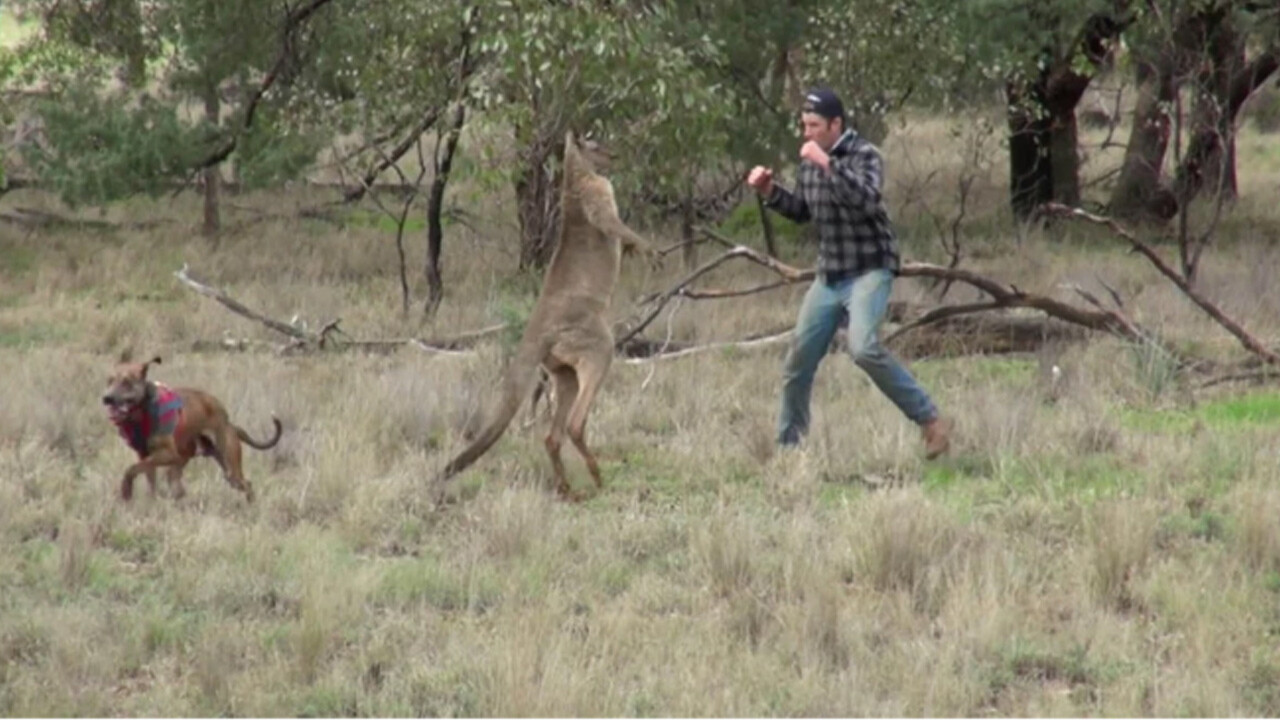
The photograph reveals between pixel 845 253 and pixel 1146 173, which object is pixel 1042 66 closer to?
pixel 1146 173

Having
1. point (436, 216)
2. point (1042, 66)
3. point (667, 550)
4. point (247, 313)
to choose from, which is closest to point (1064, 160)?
point (1042, 66)

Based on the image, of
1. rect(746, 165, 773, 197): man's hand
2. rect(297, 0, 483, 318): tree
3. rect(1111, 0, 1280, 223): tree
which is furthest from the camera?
rect(1111, 0, 1280, 223): tree

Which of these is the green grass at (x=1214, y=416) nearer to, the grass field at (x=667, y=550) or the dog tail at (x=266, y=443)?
the grass field at (x=667, y=550)

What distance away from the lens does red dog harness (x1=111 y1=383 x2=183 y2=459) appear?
31.2 ft

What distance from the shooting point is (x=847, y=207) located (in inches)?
411

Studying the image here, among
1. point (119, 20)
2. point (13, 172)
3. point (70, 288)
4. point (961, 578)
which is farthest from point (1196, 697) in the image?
point (13, 172)

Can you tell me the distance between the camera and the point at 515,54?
44.5 feet

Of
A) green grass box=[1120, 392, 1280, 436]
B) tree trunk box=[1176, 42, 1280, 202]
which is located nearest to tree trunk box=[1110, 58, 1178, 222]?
tree trunk box=[1176, 42, 1280, 202]

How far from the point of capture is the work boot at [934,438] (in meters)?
10.7

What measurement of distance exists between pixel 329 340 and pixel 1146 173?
12.0 metres

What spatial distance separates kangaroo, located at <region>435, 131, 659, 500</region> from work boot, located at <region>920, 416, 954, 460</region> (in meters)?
1.62

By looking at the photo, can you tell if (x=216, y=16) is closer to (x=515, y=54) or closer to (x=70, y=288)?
(x=70, y=288)

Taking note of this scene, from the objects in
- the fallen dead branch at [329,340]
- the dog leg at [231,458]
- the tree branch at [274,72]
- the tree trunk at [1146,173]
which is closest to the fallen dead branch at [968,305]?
the fallen dead branch at [329,340]

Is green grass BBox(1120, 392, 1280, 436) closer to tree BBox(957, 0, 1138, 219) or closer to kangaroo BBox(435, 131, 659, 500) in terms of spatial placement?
kangaroo BBox(435, 131, 659, 500)
